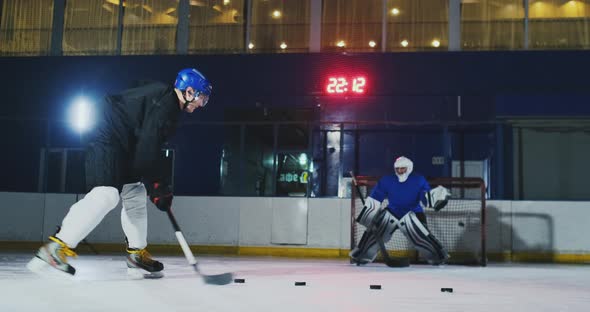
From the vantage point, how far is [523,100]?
10.6 m

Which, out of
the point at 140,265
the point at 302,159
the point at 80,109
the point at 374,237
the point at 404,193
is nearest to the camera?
the point at 140,265

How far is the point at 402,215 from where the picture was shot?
24.3 ft

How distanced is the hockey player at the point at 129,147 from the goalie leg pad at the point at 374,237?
3443 millimetres

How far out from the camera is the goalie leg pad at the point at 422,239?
725cm

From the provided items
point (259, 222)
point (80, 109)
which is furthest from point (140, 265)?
point (80, 109)

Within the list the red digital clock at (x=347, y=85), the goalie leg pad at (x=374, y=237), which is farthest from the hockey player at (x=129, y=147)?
the red digital clock at (x=347, y=85)

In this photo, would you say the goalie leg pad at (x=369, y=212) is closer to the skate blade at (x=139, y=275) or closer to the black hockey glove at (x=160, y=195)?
the skate blade at (x=139, y=275)

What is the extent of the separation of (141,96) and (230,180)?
23.7 feet

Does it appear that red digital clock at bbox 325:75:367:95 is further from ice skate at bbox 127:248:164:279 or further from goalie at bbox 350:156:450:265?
ice skate at bbox 127:248:164:279

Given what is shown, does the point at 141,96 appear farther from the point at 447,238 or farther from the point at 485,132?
the point at 485,132

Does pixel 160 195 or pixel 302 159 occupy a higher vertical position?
pixel 302 159

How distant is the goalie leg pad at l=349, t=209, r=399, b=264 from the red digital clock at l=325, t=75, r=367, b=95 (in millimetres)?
3909

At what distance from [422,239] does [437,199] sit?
452 millimetres

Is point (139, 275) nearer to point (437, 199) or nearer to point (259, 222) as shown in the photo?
point (437, 199)
